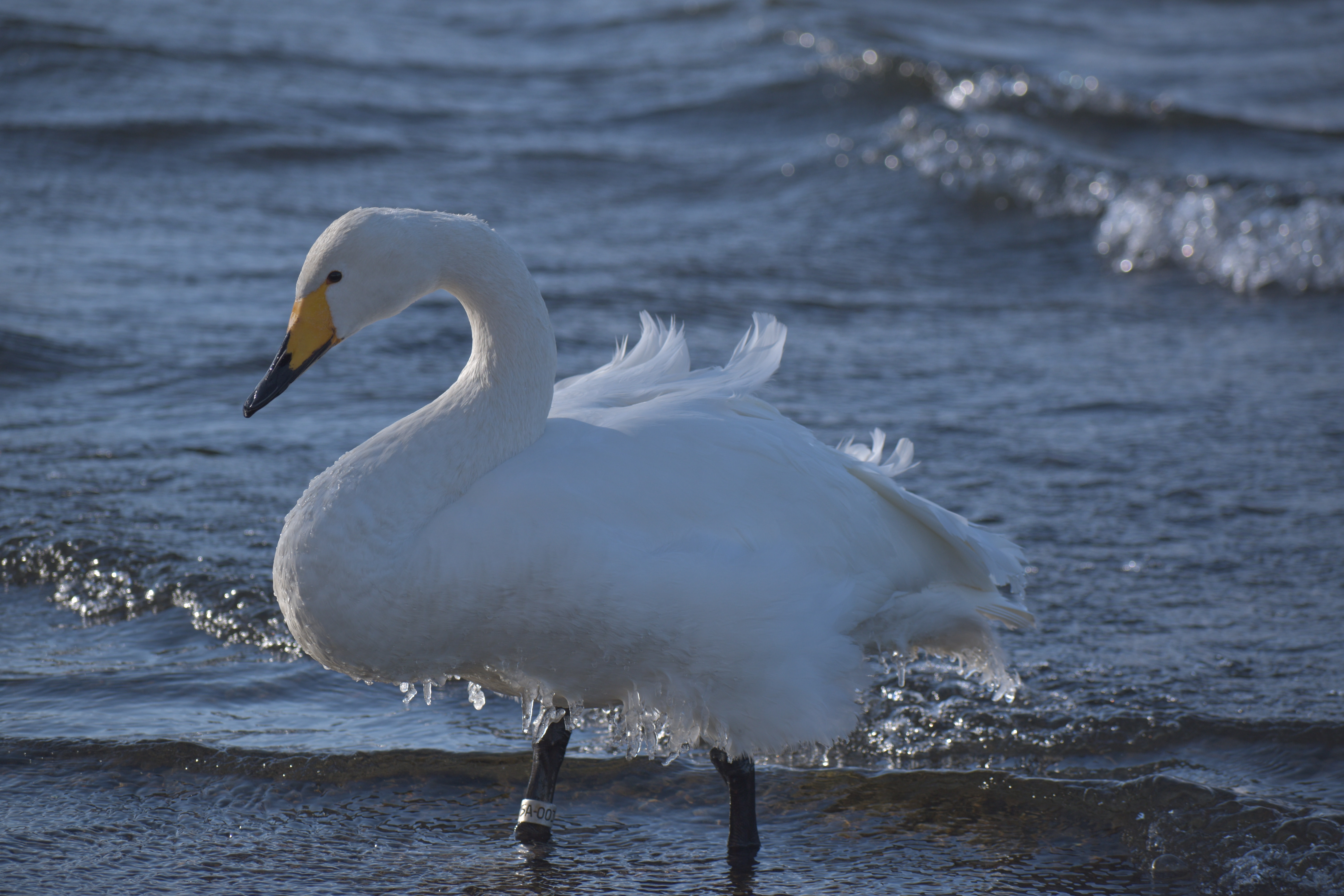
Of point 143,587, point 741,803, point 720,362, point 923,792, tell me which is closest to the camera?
point 741,803

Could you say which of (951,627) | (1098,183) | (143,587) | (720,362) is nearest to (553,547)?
(951,627)

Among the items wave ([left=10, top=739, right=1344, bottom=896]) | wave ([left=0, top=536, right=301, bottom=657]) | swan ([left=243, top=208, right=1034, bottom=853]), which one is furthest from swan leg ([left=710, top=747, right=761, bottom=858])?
wave ([left=0, top=536, right=301, bottom=657])

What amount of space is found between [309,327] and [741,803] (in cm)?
171

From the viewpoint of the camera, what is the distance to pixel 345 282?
359 centimetres

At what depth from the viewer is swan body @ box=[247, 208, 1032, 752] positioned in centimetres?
346

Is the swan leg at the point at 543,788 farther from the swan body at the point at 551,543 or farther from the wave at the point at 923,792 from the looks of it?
the wave at the point at 923,792

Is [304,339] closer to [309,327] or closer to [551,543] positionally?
[309,327]

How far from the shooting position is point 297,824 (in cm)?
404

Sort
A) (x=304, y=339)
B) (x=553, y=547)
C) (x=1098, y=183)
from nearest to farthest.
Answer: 1. (x=553, y=547)
2. (x=304, y=339)
3. (x=1098, y=183)

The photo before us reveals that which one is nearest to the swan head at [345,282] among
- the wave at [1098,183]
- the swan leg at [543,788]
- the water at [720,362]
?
the swan leg at [543,788]

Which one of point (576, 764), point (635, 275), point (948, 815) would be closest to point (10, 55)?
point (635, 275)

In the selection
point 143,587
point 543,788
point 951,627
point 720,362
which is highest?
point 720,362

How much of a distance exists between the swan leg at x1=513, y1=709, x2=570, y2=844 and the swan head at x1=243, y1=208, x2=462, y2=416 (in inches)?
48.7

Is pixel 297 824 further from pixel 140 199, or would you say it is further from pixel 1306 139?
pixel 1306 139
